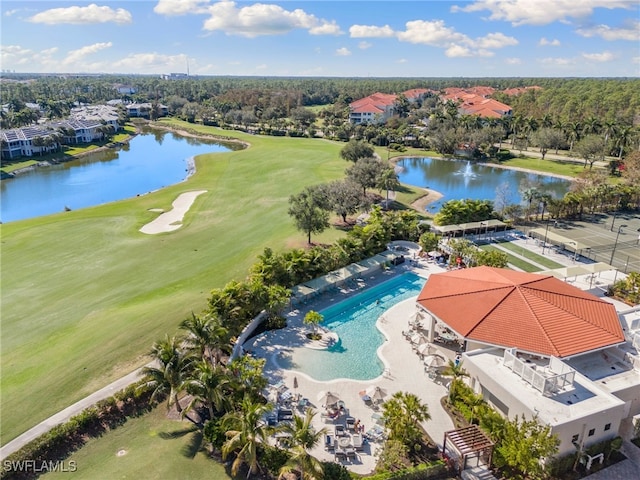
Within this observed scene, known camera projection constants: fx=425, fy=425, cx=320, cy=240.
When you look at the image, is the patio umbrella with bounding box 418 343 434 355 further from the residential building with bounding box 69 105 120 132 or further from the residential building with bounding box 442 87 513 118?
the residential building with bounding box 69 105 120 132

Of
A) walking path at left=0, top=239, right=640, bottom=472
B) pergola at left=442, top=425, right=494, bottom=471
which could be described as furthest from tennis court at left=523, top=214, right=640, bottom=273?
pergola at left=442, top=425, right=494, bottom=471

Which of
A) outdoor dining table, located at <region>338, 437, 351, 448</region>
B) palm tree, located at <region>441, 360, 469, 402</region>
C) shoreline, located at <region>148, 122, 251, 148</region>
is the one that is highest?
shoreline, located at <region>148, 122, 251, 148</region>

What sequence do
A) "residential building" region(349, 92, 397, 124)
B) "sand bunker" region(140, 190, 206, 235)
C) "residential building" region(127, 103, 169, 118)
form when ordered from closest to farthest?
"sand bunker" region(140, 190, 206, 235), "residential building" region(349, 92, 397, 124), "residential building" region(127, 103, 169, 118)

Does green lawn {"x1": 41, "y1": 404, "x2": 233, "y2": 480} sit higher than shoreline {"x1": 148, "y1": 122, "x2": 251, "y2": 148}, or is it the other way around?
shoreline {"x1": 148, "y1": 122, "x2": 251, "y2": 148}

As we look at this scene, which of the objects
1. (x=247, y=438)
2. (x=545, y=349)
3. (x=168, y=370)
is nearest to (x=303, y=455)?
(x=247, y=438)

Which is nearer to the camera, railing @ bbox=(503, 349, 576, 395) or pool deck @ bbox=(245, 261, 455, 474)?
railing @ bbox=(503, 349, 576, 395)

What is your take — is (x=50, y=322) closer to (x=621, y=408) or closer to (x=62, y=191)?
(x=621, y=408)

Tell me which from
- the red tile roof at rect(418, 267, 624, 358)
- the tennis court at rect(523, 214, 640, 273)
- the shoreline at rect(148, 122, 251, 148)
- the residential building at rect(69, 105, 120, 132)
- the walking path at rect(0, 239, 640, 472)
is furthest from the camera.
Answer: the residential building at rect(69, 105, 120, 132)
